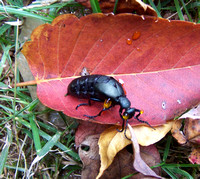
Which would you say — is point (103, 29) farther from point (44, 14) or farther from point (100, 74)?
point (44, 14)

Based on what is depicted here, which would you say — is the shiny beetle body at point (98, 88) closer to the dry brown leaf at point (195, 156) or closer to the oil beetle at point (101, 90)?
the oil beetle at point (101, 90)

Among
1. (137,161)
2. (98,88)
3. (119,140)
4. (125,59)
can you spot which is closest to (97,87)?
(98,88)

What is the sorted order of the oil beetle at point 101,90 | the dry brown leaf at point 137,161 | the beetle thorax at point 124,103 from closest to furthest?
1. the dry brown leaf at point 137,161
2. the beetle thorax at point 124,103
3. the oil beetle at point 101,90

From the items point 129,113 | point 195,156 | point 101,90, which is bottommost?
point 195,156

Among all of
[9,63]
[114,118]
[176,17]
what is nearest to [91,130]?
[114,118]

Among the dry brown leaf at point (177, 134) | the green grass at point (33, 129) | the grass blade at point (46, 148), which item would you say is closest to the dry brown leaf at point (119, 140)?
the dry brown leaf at point (177, 134)

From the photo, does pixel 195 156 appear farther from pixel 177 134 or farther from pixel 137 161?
pixel 137 161

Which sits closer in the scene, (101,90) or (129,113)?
(129,113)

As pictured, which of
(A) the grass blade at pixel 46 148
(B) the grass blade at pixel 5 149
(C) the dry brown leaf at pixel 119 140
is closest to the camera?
(C) the dry brown leaf at pixel 119 140
